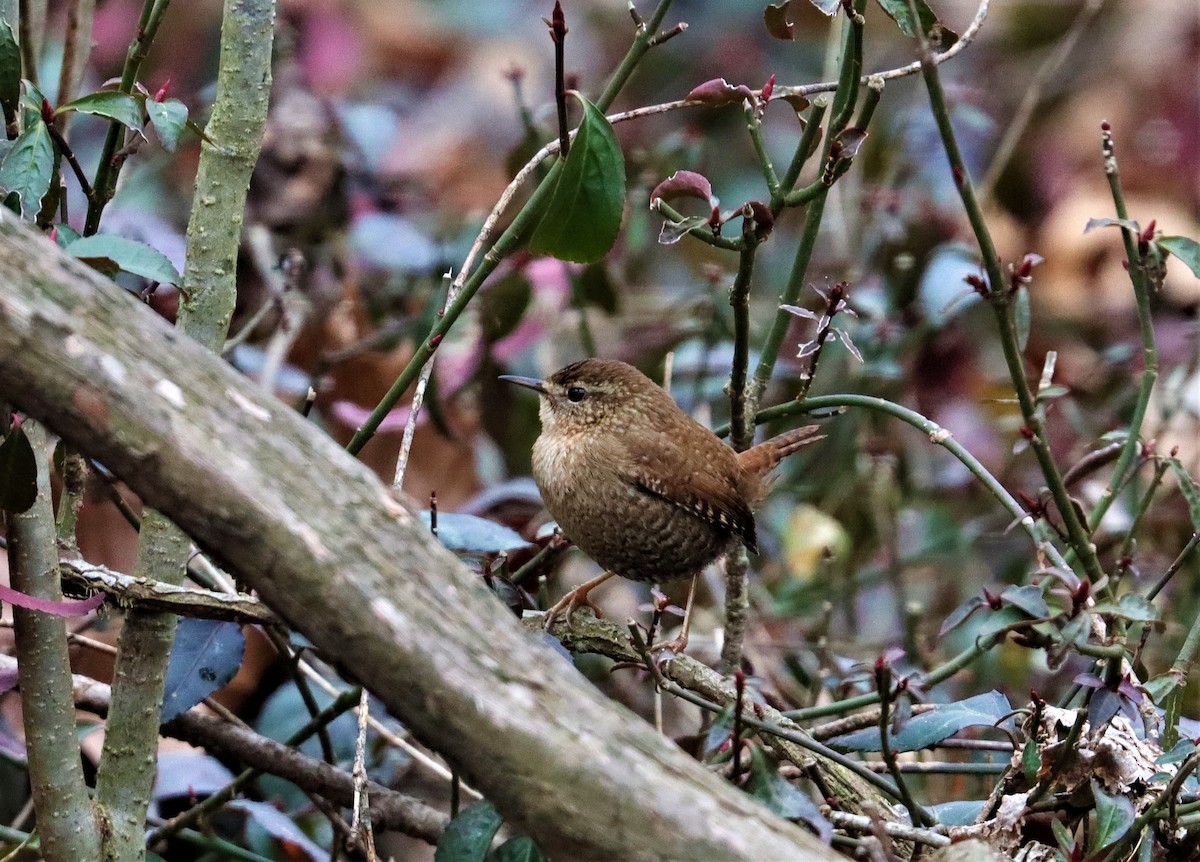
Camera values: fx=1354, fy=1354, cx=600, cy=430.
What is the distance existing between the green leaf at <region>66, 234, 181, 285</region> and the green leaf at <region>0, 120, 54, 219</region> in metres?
0.08

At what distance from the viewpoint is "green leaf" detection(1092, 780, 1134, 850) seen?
1797mm

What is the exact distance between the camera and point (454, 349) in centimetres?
464

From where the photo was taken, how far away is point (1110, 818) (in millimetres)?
1815

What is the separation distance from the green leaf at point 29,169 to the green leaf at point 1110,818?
160 centimetres

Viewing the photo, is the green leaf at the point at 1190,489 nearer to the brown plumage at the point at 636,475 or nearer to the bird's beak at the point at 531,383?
the brown plumage at the point at 636,475

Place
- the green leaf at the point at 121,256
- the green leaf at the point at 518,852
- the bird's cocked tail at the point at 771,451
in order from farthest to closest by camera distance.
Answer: the bird's cocked tail at the point at 771,451 → the green leaf at the point at 518,852 → the green leaf at the point at 121,256

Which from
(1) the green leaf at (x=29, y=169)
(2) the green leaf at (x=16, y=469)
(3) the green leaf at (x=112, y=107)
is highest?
(3) the green leaf at (x=112, y=107)

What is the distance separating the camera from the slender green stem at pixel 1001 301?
1.58 m

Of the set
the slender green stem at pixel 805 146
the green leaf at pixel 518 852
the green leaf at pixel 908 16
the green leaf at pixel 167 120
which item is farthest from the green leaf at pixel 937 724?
the green leaf at pixel 167 120

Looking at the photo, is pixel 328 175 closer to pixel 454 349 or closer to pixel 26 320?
pixel 454 349

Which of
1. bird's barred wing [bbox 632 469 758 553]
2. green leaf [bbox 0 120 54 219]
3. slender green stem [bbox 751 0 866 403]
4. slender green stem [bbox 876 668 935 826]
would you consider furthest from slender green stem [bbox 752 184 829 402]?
green leaf [bbox 0 120 54 219]

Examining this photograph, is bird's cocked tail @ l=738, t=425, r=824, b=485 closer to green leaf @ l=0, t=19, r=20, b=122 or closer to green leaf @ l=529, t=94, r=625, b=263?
green leaf @ l=529, t=94, r=625, b=263

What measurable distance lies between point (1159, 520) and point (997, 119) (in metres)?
3.87

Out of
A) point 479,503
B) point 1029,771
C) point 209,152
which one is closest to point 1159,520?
point 479,503
